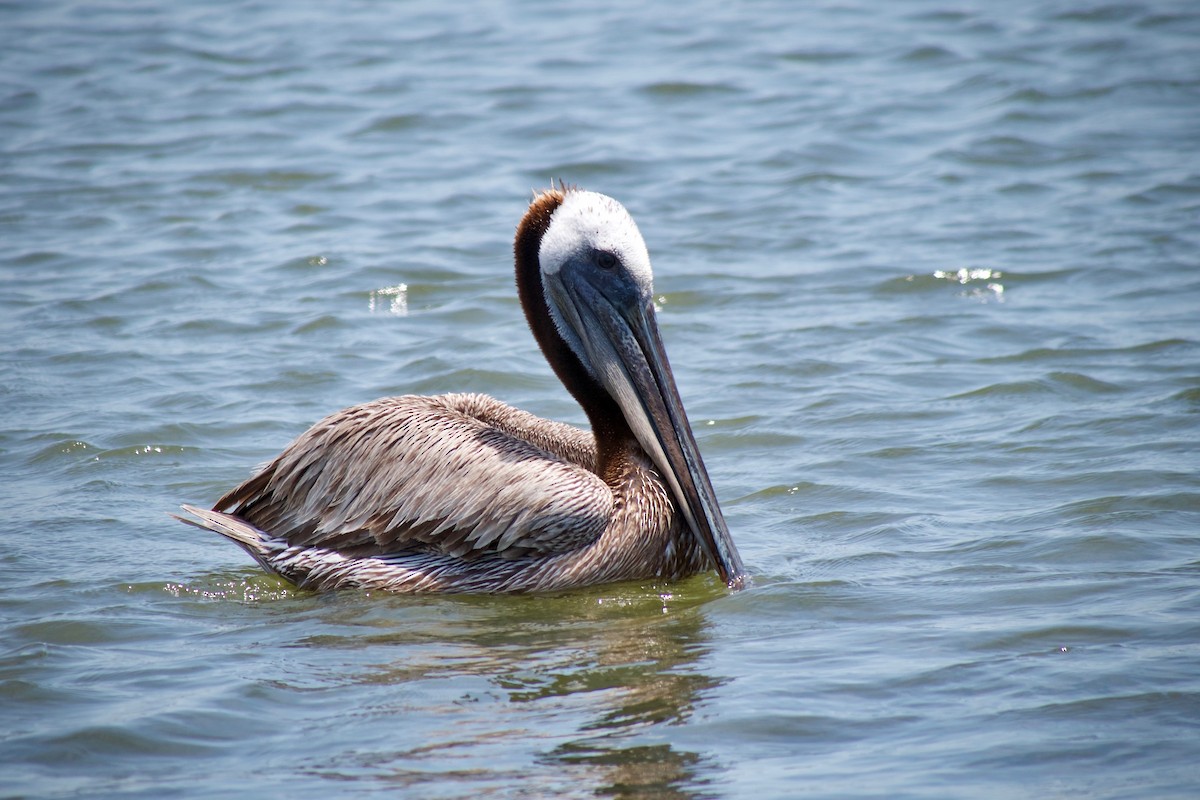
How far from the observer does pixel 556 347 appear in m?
5.92

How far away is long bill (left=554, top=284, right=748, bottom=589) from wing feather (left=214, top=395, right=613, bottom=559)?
289 millimetres

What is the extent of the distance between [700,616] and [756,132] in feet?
28.4

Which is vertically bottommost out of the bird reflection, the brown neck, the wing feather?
the bird reflection

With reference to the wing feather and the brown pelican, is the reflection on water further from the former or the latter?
the wing feather

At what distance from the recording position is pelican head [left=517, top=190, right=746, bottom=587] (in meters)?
5.56

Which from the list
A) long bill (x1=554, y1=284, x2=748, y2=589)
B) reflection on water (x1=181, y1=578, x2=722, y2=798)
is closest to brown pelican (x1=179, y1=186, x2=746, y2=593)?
long bill (x1=554, y1=284, x2=748, y2=589)

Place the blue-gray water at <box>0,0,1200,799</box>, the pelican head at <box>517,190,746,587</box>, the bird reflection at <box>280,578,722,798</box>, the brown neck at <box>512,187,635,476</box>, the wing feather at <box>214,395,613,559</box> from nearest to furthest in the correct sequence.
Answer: the bird reflection at <box>280,578,722,798</box>
the blue-gray water at <box>0,0,1200,799</box>
the wing feather at <box>214,395,613,559</box>
the pelican head at <box>517,190,746,587</box>
the brown neck at <box>512,187,635,476</box>

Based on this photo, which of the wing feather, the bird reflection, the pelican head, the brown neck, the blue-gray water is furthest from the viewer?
the brown neck

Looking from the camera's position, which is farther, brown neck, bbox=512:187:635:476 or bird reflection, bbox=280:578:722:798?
brown neck, bbox=512:187:635:476

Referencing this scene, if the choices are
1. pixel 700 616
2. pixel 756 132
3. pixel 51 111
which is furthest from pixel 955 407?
pixel 51 111

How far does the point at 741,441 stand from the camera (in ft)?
23.6

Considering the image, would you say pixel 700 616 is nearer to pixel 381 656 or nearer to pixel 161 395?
pixel 381 656

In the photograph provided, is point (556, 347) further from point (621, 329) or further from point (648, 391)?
point (648, 391)

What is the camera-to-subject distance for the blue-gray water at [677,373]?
4.27 m
